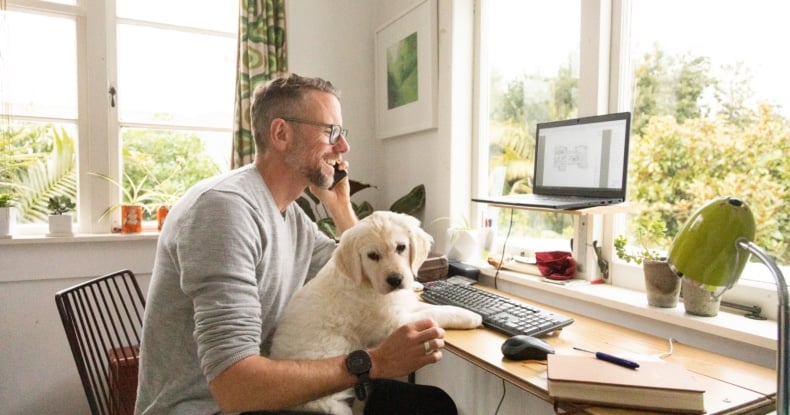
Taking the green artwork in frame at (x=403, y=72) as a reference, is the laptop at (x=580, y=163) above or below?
below

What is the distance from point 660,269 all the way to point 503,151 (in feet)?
3.53

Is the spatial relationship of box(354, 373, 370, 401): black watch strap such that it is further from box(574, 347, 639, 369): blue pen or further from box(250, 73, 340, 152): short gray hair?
box(250, 73, 340, 152): short gray hair

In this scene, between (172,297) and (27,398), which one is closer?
(172,297)

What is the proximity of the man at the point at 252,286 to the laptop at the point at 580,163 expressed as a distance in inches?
30.4

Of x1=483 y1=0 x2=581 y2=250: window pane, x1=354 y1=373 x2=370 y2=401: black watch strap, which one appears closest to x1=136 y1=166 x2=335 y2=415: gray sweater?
x1=354 y1=373 x2=370 y2=401: black watch strap

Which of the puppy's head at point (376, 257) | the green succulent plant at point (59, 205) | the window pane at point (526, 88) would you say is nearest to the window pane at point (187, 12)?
the green succulent plant at point (59, 205)

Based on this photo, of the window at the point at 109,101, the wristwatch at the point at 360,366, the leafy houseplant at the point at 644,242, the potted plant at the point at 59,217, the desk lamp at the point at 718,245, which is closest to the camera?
the desk lamp at the point at 718,245

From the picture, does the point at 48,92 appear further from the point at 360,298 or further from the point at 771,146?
the point at 771,146

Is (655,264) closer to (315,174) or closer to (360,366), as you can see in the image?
(360,366)

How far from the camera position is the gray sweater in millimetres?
971

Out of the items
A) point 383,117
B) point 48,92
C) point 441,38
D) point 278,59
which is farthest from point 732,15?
point 48,92

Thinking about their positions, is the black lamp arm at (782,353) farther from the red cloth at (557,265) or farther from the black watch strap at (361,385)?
the red cloth at (557,265)

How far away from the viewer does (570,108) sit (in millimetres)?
1946

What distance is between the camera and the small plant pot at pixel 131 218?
8.31 feet
